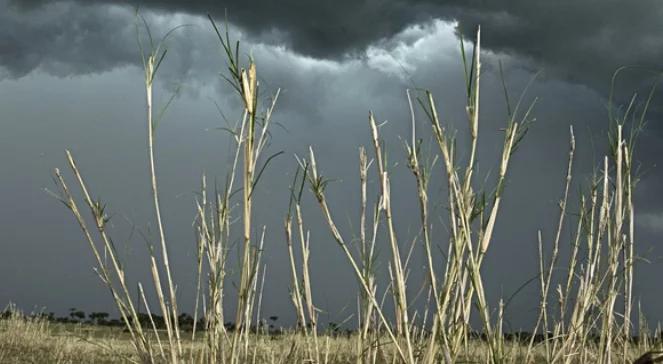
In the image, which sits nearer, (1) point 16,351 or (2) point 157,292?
(2) point 157,292

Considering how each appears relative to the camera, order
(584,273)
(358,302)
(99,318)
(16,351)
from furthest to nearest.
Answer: (99,318) < (16,351) < (584,273) < (358,302)

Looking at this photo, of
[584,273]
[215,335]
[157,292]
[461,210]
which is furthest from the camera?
[584,273]

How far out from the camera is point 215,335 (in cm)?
210

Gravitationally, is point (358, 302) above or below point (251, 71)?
below

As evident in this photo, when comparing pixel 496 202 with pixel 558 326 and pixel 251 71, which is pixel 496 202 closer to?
pixel 251 71

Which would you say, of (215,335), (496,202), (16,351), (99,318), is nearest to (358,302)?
(215,335)

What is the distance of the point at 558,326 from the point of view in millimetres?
2609

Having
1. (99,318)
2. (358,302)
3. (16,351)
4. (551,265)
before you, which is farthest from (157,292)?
(99,318)

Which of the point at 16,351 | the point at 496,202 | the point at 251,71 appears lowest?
the point at 16,351

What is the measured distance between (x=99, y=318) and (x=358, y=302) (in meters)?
12.4

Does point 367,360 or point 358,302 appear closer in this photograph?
point 367,360

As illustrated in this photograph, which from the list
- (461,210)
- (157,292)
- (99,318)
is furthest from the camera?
(99,318)

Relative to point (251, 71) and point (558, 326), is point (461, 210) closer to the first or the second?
point (251, 71)

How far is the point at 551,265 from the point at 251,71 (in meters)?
1.56
